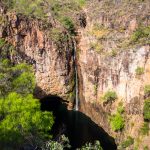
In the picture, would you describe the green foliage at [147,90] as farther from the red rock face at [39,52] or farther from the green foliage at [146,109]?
the red rock face at [39,52]

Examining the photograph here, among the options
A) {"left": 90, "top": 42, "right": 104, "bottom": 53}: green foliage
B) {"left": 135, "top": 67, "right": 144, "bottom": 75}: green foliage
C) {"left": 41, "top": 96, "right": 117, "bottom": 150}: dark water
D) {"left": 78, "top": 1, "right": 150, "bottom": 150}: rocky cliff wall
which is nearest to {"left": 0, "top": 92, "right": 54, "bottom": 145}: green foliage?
{"left": 41, "top": 96, "right": 117, "bottom": 150}: dark water

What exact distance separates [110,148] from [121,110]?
4.91 metres

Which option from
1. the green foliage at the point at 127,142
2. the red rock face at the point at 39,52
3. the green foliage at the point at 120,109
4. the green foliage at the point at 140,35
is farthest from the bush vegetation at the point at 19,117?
the green foliage at the point at 140,35

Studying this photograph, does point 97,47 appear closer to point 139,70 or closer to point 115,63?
point 115,63

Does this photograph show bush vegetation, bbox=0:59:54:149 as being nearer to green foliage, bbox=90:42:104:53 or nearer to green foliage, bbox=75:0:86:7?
Answer: green foliage, bbox=90:42:104:53

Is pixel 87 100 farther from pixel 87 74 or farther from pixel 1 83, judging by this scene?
pixel 1 83

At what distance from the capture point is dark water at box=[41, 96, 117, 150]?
4162 centimetres

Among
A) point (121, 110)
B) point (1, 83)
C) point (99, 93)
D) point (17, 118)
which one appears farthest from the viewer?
point (99, 93)

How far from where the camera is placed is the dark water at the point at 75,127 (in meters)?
41.6

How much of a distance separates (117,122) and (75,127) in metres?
5.87

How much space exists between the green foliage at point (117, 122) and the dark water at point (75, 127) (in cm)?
143

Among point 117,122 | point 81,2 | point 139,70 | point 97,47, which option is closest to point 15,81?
point 117,122

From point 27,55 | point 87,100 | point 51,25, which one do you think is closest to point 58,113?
point 87,100

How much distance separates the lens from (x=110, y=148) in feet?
133
